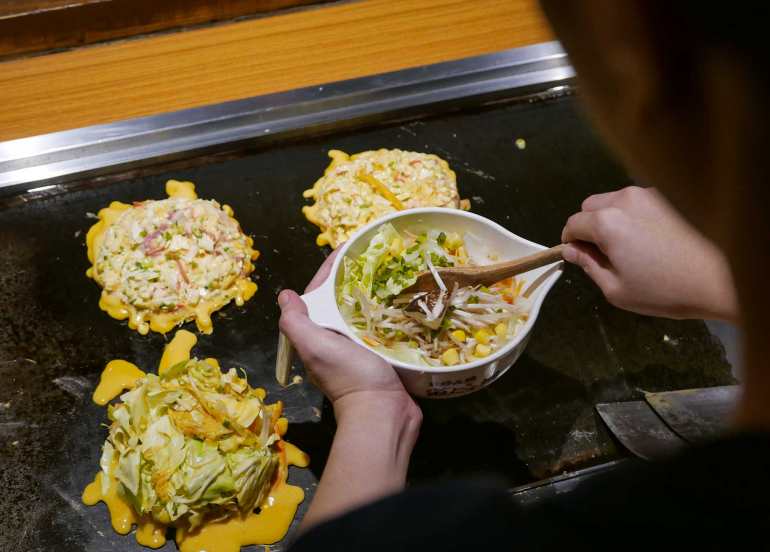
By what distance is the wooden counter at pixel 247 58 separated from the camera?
7.13 feet

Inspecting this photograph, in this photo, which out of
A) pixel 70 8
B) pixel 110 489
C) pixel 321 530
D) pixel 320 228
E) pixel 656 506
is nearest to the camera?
pixel 656 506

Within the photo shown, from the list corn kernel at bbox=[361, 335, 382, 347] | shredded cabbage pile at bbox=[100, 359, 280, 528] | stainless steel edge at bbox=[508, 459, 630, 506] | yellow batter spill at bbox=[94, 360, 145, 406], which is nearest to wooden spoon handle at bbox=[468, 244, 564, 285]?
corn kernel at bbox=[361, 335, 382, 347]

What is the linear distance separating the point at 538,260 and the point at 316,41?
4.30 feet

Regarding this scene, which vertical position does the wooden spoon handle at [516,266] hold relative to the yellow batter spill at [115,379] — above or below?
above

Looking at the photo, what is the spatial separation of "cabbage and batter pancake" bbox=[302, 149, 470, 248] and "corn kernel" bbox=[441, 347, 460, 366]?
2.03ft

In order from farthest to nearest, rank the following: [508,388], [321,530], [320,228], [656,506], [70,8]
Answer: [70,8] < [320,228] < [508,388] < [321,530] < [656,506]

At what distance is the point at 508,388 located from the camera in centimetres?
180

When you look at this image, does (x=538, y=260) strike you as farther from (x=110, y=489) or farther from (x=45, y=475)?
(x=45, y=475)

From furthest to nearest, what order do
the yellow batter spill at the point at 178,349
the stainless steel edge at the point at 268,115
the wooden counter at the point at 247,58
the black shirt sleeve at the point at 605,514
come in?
1. the wooden counter at the point at 247,58
2. the stainless steel edge at the point at 268,115
3. the yellow batter spill at the point at 178,349
4. the black shirt sleeve at the point at 605,514

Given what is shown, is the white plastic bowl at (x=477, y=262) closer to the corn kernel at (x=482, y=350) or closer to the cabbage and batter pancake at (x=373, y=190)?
the corn kernel at (x=482, y=350)

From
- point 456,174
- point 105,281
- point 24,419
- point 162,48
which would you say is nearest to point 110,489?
point 24,419

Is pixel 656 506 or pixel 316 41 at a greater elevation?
pixel 656 506

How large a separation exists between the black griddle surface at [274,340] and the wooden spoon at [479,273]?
1.27ft

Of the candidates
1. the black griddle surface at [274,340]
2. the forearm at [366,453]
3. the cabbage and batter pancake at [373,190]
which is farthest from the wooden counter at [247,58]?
the forearm at [366,453]
